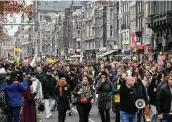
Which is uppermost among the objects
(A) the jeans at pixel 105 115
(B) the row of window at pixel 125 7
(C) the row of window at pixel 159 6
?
(B) the row of window at pixel 125 7

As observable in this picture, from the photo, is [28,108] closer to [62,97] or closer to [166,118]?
[62,97]

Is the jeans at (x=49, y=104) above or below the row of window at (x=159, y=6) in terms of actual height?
below

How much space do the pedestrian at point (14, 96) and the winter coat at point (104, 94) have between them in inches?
83.7

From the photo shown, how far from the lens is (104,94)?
14.2m

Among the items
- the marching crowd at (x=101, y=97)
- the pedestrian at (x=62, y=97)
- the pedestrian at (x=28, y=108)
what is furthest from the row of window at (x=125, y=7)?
the pedestrian at (x=28, y=108)

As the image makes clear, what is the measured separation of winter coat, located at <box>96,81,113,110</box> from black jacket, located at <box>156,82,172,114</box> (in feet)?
9.65

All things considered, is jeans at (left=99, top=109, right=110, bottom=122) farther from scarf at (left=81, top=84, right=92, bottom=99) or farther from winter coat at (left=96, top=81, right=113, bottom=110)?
scarf at (left=81, top=84, right=92, bottom=99)

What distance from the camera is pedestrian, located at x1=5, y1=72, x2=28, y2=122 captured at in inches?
530

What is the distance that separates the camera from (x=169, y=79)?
1172 centimetres

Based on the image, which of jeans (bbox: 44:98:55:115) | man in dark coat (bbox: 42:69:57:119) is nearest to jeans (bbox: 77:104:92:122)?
jeans (bbox: 44:98:55:115)

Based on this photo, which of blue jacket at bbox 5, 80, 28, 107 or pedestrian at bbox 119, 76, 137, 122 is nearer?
pedestrian at bbox 119, 76, 137, 122

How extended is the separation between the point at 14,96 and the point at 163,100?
14.0 feet

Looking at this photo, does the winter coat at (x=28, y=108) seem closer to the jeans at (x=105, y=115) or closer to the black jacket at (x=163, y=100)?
the jeans at (x=105, y=115)

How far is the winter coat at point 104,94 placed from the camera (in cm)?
1409
